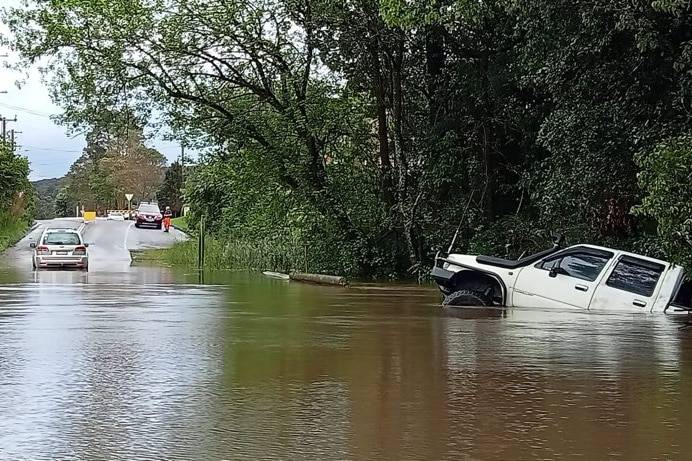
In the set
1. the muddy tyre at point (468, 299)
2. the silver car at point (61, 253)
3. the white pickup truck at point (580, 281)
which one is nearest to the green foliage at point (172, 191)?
the silver car at point (61, 253)

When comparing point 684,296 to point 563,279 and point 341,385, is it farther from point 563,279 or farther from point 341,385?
point 341,385

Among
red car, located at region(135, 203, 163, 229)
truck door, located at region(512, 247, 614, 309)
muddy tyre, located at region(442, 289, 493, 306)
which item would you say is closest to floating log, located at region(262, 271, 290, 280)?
muddy tyre, located at region(442, 289, 493, 306)

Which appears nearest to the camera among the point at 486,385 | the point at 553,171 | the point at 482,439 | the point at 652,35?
the point at 482,439

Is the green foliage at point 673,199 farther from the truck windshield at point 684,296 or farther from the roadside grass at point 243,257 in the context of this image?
the roadside grass at point 243,257

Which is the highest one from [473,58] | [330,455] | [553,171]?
[473,58]

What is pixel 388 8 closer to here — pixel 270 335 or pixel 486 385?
pixel 270 335

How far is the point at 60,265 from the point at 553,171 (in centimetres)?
1695

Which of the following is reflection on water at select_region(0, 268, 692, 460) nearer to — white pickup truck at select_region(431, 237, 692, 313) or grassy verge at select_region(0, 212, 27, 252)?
white pickup truck at select_region(431, 237, 692, 313)

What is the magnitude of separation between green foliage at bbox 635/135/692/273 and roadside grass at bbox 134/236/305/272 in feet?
54.5

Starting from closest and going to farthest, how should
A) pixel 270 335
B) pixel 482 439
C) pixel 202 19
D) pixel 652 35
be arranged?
pixel 482 439 → pixel 270 335 → pixel 652 35 → pixel 202 19

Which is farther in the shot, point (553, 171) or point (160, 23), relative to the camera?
point (160, 23)

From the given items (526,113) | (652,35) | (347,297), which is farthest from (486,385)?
(526,113)

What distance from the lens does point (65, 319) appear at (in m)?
13.5

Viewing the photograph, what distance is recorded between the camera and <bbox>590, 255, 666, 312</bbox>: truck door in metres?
14.5
